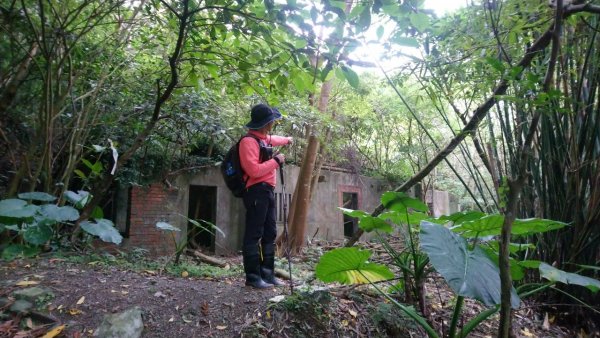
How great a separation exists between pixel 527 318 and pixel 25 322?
3.82 m

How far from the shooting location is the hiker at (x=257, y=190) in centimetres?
304

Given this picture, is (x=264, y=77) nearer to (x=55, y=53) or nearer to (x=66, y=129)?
(x=55, y=53)

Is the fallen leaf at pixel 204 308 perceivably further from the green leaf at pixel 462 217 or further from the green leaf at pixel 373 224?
the green leaf at pixel 462 217

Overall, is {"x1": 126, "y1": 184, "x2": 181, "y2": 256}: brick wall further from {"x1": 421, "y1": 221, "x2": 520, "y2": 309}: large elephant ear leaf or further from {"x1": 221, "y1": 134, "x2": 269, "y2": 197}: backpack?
{"x1": 421, "y1": 221, "x2": 520, "y2": 309}: large elephant ear leaf

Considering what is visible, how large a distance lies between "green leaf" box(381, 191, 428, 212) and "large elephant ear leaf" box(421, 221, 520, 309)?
0.58 meters

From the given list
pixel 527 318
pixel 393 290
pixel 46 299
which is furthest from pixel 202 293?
pixel 527 318

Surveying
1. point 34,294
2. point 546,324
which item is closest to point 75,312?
point 34,294

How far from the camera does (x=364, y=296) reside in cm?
319

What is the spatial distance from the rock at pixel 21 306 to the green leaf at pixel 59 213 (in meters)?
0.59

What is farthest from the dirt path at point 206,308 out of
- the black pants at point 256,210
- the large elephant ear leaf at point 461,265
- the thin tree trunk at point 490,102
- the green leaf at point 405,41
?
the green leaf at point 405,41

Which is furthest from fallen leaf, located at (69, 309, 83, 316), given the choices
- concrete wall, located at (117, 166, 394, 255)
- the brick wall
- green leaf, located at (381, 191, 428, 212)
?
the brick wall

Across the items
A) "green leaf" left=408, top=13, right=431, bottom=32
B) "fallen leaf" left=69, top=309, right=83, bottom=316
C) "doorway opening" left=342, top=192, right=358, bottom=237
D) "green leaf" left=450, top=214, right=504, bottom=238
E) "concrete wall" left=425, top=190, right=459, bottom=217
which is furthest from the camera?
"concrete wall" left=425, top=190, right=459, bottom=217

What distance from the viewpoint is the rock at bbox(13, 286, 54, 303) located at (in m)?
2.45

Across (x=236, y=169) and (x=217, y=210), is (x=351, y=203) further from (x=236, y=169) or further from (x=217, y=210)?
(x=236, y=169)
